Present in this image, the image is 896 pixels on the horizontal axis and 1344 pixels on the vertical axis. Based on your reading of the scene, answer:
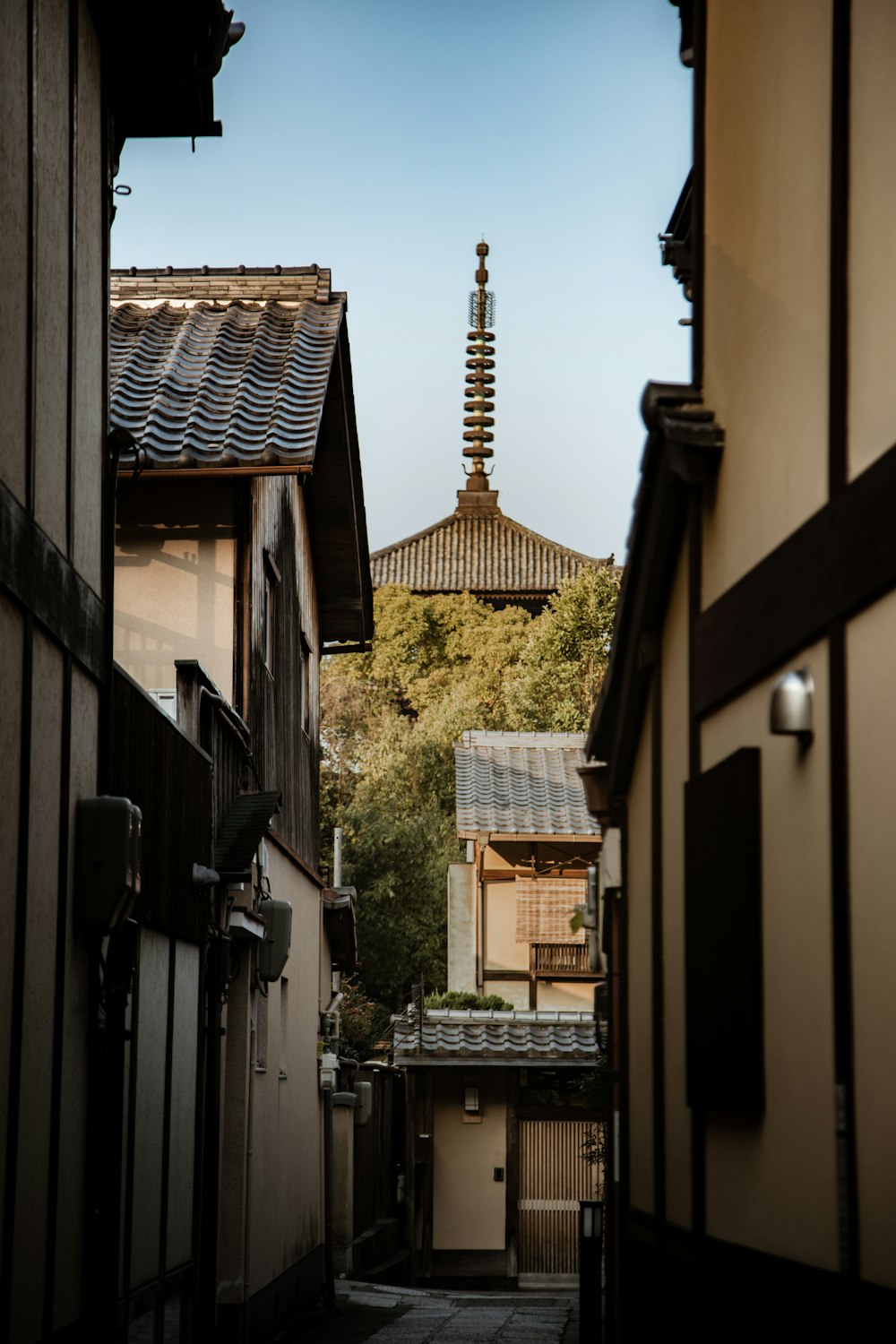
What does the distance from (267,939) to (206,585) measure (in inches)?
127

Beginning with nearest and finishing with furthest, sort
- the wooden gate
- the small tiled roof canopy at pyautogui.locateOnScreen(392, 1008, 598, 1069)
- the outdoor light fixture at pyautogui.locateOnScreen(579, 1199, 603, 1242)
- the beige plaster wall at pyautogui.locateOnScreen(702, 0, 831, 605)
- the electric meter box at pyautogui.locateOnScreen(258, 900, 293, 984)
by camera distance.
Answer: the beige plaster wall at pyautogui.locateOnScreen(702, 0, 831, 605) → the outdoor light fixture at pyautogui.locateOnScreen(579, 1199, 603, 1242) → the electric meter box at pyautogui.locateOnScreen(258, 900, 293, 984) → the wooden gate → the small tiled roof canopy at pyautogui.locateOnScreen(392, 1008, 598, 1069)

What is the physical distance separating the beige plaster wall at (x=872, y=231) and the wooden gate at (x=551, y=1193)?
19.9 meters

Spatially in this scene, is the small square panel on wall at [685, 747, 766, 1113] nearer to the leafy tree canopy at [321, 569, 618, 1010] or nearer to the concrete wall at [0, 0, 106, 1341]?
the concrete wall at [0, 0, 106, 1341]

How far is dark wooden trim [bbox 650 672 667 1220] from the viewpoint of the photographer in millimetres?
8828

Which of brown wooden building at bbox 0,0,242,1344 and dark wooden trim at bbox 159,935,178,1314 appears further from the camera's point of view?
dark wooden trim at bbox 159,935,178,1314

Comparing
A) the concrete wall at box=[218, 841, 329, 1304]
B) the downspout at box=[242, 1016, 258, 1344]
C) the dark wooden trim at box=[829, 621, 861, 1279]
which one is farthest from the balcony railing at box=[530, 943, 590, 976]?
the dark wooden trim at box=[829, 621, 861, 1279]

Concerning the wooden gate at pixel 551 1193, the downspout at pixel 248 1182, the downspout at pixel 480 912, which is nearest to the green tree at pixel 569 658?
the downspout at pixel 480 912

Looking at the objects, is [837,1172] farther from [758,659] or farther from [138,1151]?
[138,1151]

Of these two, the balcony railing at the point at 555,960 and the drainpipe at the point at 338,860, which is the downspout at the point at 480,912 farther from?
the drainpipe at the point at 338,860

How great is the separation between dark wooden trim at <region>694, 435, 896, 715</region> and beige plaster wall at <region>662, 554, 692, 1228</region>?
701 millimetres

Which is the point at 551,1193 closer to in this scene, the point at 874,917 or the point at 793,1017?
the point at 793,1017

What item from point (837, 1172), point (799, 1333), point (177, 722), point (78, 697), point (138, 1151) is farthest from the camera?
point (177, 722)

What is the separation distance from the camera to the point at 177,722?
37.8 ft

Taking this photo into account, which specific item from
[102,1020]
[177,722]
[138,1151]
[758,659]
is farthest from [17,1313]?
[177,722]
